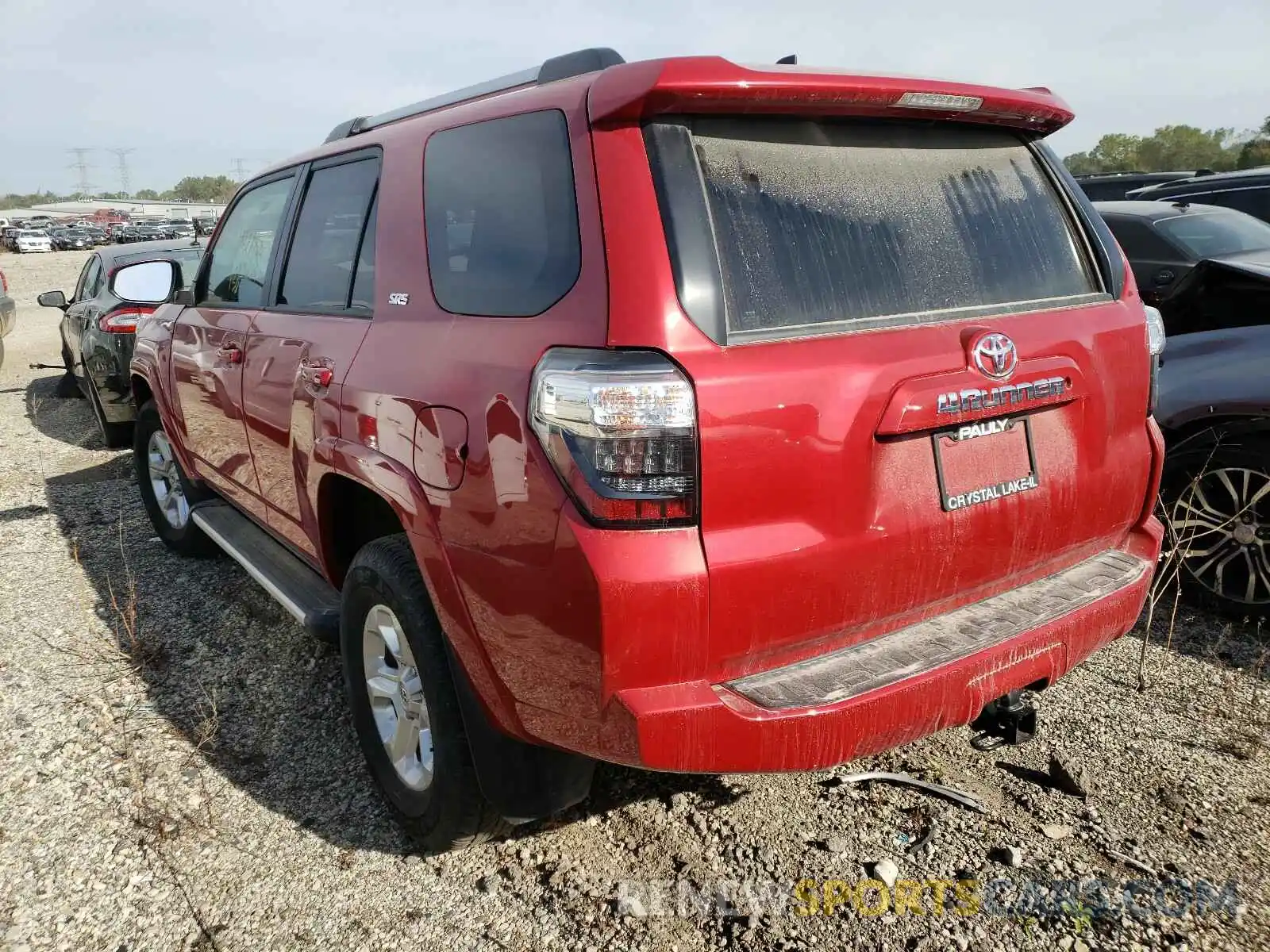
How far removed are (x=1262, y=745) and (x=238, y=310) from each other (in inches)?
155

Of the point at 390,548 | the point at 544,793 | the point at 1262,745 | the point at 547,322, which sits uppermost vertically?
the point at 547,322

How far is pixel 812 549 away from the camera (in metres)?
1.94

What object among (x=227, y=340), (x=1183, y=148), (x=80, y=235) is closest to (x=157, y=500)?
(x=227, y=340)

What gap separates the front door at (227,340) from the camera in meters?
3.61

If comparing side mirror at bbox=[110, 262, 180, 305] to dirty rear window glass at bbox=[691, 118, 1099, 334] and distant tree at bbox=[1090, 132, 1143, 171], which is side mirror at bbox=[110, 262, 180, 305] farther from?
distant tree at bbox=[1090, 132, 1143, 171]

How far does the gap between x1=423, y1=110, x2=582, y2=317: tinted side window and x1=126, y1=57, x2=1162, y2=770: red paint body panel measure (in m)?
0.05

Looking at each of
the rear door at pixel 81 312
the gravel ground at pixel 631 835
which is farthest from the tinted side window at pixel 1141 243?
the rear door at pixel 81 312

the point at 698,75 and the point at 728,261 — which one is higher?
the point at 698,75

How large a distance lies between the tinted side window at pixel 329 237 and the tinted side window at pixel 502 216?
444 millimetres

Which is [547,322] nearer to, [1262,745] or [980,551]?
[980,551]

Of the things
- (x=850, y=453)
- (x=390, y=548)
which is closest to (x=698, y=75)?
(x=850, y=453)

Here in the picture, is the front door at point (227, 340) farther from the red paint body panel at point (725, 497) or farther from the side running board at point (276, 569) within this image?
the red paint body panel at point (725, 497)

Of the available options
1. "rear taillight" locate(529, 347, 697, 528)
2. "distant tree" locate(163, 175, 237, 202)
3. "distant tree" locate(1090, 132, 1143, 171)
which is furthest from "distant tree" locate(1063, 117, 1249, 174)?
"distant tree" locate(163, 175, 237, 202)

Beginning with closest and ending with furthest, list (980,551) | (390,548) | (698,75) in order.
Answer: (698,75), (980,551), (390,548)
